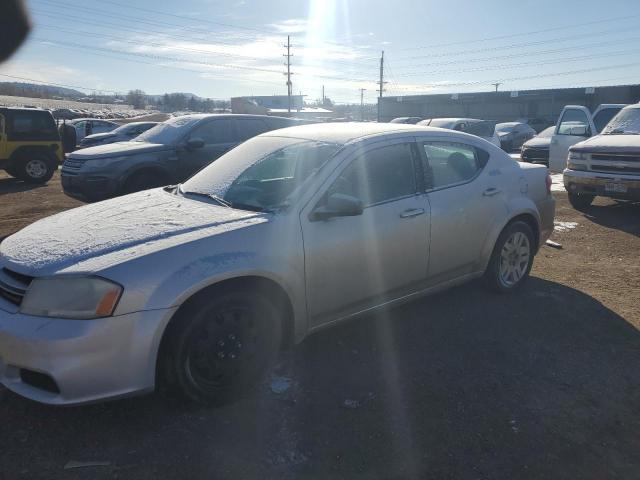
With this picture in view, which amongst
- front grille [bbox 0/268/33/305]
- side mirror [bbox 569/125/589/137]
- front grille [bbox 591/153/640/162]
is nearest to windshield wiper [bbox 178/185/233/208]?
front grille [bbox 0/268/33/305]

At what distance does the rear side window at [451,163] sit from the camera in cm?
432

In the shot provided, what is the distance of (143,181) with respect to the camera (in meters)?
8.67

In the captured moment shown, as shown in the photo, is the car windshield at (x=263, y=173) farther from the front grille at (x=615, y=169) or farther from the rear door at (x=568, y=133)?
the rear door at (x=568, y=133)

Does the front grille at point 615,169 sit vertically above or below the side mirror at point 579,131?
below

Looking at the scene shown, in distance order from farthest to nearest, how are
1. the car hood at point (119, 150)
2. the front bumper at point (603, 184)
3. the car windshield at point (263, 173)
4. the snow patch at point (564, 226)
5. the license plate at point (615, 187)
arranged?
the car hood at point (119, 150) → the license plate at point (615, 187) → the front bumper at point (603, 184) → the snow patch at point (564, 226) → the car windshield at point (263, 173)

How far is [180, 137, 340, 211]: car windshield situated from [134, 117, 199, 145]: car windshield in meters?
4.95

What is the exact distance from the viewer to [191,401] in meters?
3.06

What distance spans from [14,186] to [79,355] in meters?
12.7

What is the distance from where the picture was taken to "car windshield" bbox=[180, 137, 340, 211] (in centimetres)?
366

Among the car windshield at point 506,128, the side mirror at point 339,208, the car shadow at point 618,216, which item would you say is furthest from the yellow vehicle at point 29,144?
the car windshield at point 506,128

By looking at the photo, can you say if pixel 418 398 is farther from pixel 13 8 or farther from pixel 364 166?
pixel 13 8

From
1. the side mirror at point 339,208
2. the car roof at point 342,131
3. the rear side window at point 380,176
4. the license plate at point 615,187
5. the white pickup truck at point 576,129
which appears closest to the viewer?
the side mirror at point 339,208

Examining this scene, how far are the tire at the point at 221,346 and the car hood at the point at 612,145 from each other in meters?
7.42

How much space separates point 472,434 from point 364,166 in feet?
6.40
